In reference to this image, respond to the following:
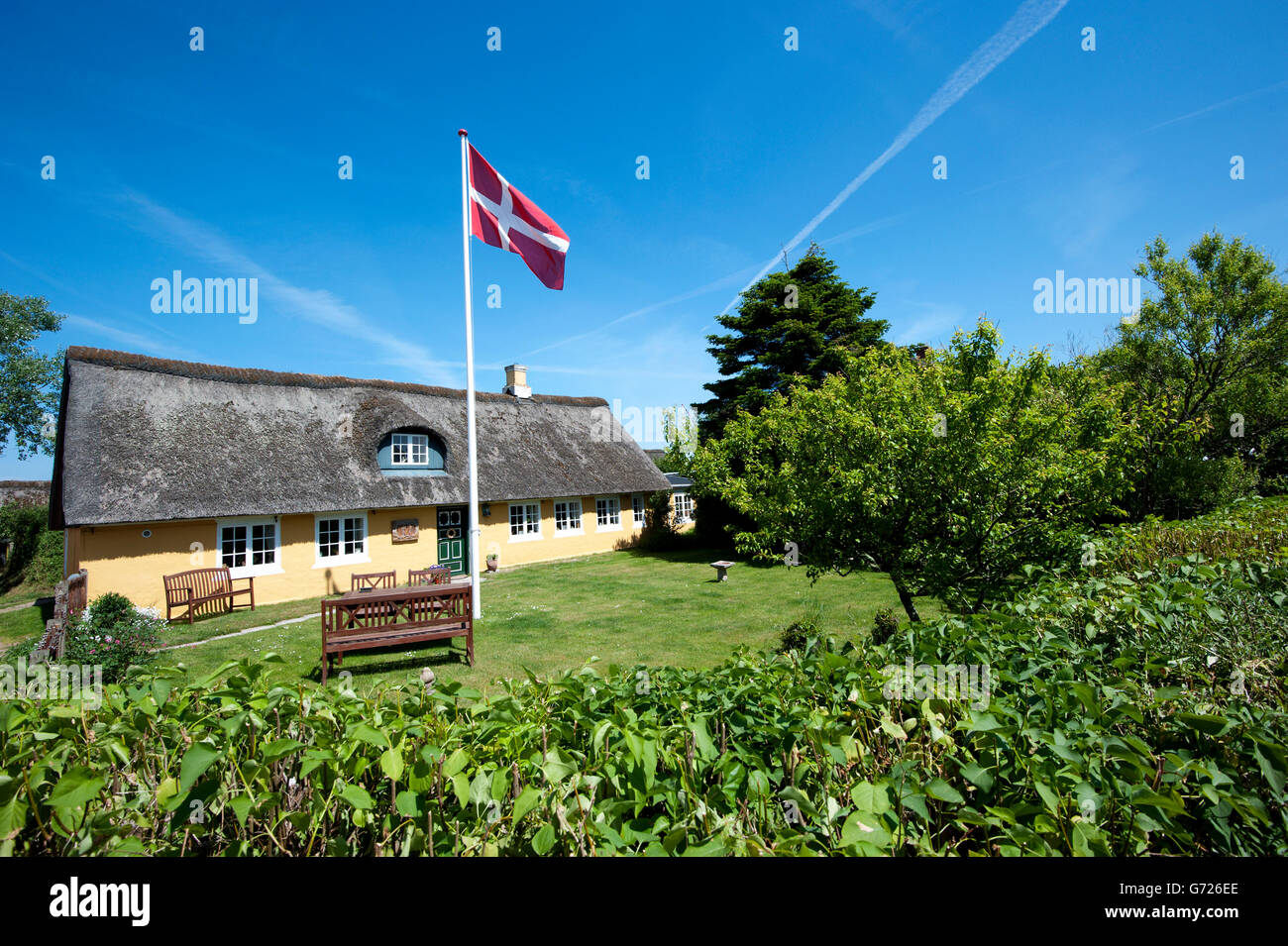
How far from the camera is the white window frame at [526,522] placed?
22078mm

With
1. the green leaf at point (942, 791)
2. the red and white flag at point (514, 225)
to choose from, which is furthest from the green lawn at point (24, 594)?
the green leaf at point (942, 791)

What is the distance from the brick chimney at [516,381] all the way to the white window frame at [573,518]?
5.75 m

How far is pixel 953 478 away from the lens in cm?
721

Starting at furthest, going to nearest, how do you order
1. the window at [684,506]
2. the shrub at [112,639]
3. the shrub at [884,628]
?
the window at [684,506], the shrub at [112,639], the shrub at [884,628]

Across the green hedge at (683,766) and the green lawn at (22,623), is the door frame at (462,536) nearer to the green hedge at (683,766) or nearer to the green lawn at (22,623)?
the green lawn at (22,623)

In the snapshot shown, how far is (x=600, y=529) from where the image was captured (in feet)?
83.1

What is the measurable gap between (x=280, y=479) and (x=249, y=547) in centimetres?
199

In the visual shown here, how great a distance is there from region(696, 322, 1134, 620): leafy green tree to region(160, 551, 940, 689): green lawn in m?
1.81

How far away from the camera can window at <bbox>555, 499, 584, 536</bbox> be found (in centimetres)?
2383

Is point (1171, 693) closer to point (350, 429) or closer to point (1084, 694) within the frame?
point (1084, 694)

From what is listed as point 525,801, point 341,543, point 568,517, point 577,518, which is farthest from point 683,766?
point 577,518

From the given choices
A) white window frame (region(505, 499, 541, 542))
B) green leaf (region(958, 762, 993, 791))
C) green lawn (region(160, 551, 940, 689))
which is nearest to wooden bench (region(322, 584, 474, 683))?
green lawn (region(160, 551, 940, 689))
